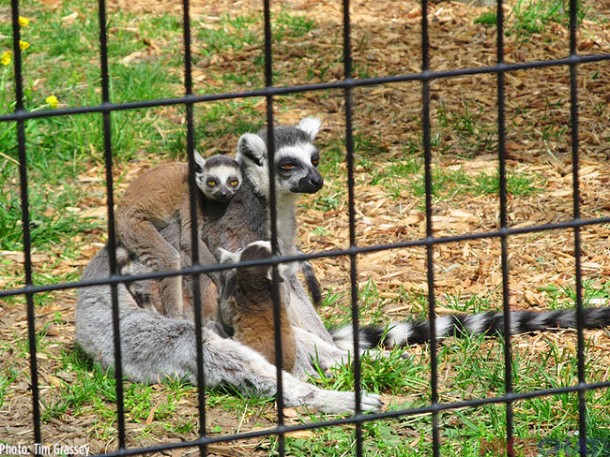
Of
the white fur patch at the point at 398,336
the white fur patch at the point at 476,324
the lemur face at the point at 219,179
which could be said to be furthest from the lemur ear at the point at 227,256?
the white fur patch at the point at 476,324

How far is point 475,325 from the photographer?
5.03 metres

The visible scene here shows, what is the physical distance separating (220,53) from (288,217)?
4.48 metres

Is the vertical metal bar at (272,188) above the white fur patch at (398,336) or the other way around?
above

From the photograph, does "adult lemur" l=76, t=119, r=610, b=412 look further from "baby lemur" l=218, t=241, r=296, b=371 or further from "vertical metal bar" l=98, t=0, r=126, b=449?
"vertical metal bar" l=98, t=0, r=126, b=449

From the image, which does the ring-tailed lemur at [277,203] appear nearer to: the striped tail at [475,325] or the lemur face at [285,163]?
the lemur face at [285,163]

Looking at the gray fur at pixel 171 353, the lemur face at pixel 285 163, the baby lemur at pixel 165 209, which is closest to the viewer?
the gray fur at pixel 171 353

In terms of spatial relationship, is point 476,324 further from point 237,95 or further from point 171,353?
point 237,95

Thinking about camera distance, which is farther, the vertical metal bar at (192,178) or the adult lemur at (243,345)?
the adult lemur at (243,345)

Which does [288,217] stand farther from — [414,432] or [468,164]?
[468,164]

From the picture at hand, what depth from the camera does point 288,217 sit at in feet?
18.4

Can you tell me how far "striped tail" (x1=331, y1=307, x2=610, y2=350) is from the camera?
502cm

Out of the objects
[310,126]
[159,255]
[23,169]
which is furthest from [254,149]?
[23,169]

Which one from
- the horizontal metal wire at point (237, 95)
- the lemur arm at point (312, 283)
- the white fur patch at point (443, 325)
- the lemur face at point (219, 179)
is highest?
the horizontal metal wire at point (237, 95)

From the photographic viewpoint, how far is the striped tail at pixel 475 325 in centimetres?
502
